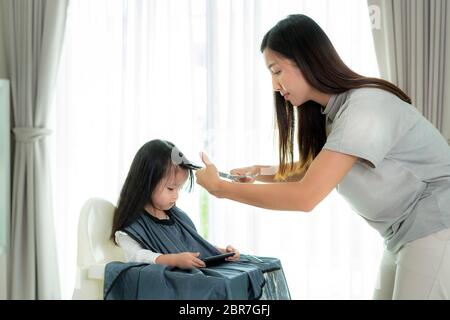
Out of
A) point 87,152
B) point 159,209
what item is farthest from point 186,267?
point 87,152

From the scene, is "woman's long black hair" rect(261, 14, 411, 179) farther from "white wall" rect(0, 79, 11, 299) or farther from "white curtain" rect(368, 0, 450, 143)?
"white wall" rect(0, 79, 11, 299)

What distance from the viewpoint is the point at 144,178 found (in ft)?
6.38

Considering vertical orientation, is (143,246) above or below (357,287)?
above

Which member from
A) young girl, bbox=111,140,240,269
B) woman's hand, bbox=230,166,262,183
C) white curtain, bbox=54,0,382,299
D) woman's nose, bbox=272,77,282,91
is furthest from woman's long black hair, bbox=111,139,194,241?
white curtain, bbox=54,0,382,299

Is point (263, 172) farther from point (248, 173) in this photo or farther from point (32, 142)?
point (32, 142)

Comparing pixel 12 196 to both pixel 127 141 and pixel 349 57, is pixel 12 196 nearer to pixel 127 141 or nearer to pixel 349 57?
pixel 127 141

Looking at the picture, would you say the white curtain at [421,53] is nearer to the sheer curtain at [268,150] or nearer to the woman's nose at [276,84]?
the sheer curtain at [268,150]

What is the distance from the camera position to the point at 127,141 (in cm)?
284

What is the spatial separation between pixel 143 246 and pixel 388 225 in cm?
77

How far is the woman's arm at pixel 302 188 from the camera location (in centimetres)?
148

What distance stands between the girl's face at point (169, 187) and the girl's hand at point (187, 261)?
27cm

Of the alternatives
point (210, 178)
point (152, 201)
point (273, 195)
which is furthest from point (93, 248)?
point (273, 195)

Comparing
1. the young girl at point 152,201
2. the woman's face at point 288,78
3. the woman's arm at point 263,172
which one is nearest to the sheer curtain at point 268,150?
the woman's arm at point 263,172
